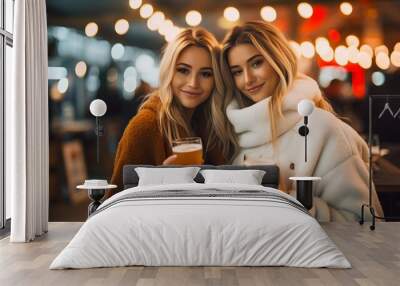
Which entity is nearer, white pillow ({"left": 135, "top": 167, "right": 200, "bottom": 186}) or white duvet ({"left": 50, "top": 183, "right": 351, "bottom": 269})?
white duvet ({"left": 50, "top": 183, "right": 351, "bottom": 269})

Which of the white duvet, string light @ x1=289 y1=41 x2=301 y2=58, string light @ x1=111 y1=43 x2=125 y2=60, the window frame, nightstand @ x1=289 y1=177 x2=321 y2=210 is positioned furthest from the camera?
string light @ x1=111 y1=43 x2=125 y2=60

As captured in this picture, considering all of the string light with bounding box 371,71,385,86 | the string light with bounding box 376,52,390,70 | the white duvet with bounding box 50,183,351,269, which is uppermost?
the string light with bounding box 376,52,390,70

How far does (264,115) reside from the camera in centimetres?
755

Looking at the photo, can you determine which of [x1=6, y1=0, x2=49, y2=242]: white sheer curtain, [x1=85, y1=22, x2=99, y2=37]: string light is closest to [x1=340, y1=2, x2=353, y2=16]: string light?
[x1=85, y1=22, x2=99, y2=37]: string light

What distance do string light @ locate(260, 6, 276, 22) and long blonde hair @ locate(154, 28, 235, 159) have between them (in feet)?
2.18

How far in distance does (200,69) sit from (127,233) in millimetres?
3276

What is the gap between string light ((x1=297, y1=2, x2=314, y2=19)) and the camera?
25.3 feet

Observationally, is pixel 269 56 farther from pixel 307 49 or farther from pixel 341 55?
pixel 341 55

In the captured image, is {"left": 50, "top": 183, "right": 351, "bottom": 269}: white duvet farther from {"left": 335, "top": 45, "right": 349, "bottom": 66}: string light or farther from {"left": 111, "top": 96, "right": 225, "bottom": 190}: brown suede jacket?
{"left": 335, "top": 45, "right": 349, "bottom": 66}: string light

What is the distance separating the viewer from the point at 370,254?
215 inches

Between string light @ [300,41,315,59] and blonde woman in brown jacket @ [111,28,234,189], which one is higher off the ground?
string light @ [300,41,315,59]

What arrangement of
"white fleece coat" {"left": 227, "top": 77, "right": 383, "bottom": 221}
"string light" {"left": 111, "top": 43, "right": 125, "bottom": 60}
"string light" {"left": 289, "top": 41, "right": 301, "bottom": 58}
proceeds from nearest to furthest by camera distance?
"white fleece coat" {"left": 227, "top": 77, "right": 383, "bottom": 221}, "string light" {"left": 289, "top": 41, "right": 301, "bottom": 58}, "string light" {"left": 111, "top": 43, "right": 125, "bottom": 60}

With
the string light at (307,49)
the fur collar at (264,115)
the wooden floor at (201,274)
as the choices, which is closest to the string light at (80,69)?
the fur collar at (264,115)

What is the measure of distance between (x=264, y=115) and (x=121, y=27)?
208 centimetres
